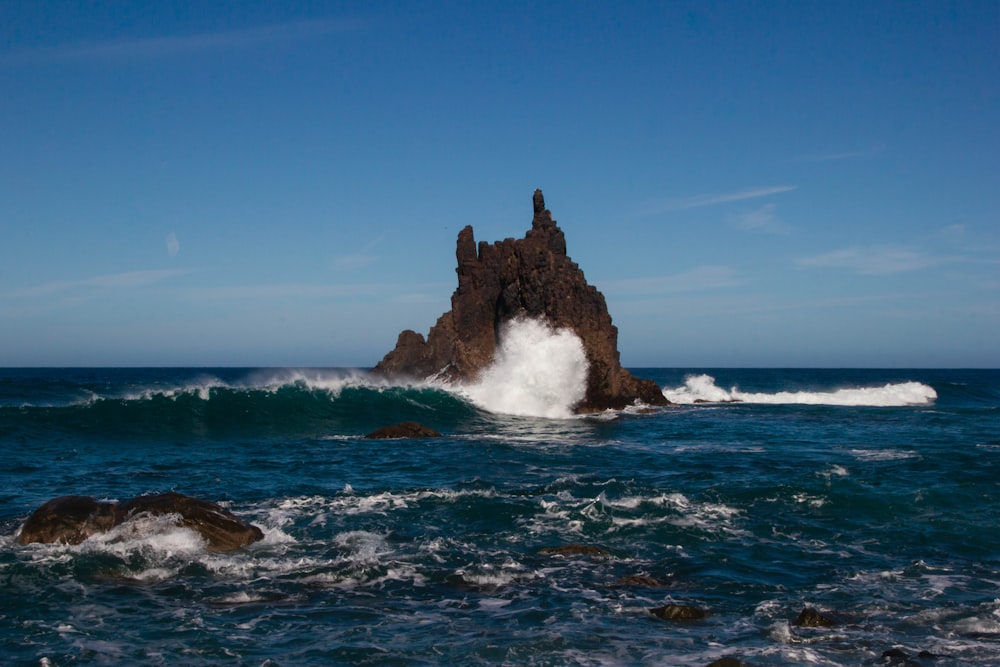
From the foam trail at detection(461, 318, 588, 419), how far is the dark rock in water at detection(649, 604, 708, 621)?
2902cm

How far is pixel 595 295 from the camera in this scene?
41.8 m

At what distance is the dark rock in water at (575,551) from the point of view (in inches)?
496

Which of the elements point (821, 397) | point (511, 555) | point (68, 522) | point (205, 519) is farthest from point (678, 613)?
point (821, 397)

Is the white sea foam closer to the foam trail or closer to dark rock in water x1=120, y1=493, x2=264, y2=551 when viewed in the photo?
the foam trail

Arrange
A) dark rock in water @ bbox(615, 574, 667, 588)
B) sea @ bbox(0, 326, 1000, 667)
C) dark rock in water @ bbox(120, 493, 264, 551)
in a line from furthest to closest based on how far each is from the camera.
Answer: dark rock in water @ bbox(120, 493, 264, 551) → dark rock in water @ bbox(615, 574, 667, 588) → sea @ bbox(0, 326, 1000, 667)

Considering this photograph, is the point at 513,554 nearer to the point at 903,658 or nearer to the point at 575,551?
the point at 575,551

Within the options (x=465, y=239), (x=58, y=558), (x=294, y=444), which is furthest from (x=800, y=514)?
(x=465, y=239)

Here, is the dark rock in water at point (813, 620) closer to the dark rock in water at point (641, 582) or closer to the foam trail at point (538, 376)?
the dark rock in water at point (641, 582)

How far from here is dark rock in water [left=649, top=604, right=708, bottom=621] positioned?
952 centimetres

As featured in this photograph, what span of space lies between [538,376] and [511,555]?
92.3ft

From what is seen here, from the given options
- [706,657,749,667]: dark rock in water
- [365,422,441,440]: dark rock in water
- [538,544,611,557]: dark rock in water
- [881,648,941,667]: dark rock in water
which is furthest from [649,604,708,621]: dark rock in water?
[365,422,441,440]: dark rock in water

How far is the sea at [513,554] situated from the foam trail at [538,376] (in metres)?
11.9

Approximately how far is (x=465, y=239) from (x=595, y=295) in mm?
23735

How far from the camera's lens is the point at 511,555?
12508 millimetres
